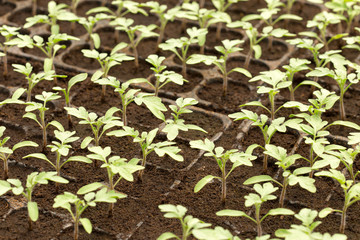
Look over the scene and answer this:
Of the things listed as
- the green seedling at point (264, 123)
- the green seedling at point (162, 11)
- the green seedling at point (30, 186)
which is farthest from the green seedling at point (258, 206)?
the green seedling at point (162, 11)

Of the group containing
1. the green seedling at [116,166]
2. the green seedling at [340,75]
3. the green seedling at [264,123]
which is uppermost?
the green seedling at [340,75]

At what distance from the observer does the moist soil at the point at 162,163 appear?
2889 millimetres

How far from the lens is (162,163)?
328 centimetres

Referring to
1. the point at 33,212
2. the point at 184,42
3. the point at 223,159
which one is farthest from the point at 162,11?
the point at 33,212

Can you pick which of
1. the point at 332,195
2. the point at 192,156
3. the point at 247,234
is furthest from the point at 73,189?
the point at 332,195

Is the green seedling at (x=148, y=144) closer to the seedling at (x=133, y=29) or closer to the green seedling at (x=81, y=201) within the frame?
the green seedling at (x=81, y=201)

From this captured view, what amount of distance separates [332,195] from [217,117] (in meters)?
0.83

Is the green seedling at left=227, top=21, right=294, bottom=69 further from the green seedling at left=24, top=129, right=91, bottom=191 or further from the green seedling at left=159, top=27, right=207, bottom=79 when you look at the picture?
the green seedling at left=24, top=129, right=91, bottom=191

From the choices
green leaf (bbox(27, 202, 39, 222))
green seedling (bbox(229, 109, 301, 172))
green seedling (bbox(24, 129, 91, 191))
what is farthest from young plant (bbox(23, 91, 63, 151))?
green seedling (bbox(229, 109, 301, 172))

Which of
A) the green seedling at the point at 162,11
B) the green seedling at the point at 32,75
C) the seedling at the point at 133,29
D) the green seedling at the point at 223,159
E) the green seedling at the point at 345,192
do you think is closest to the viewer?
the green seedling at the point at 345,192

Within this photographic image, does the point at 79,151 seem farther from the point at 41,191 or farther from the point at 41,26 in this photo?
the point at 41,26

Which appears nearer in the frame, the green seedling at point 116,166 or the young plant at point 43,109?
the green seedling at point 116,166

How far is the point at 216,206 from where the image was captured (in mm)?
3010

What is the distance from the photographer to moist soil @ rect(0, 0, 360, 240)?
9.48ft
